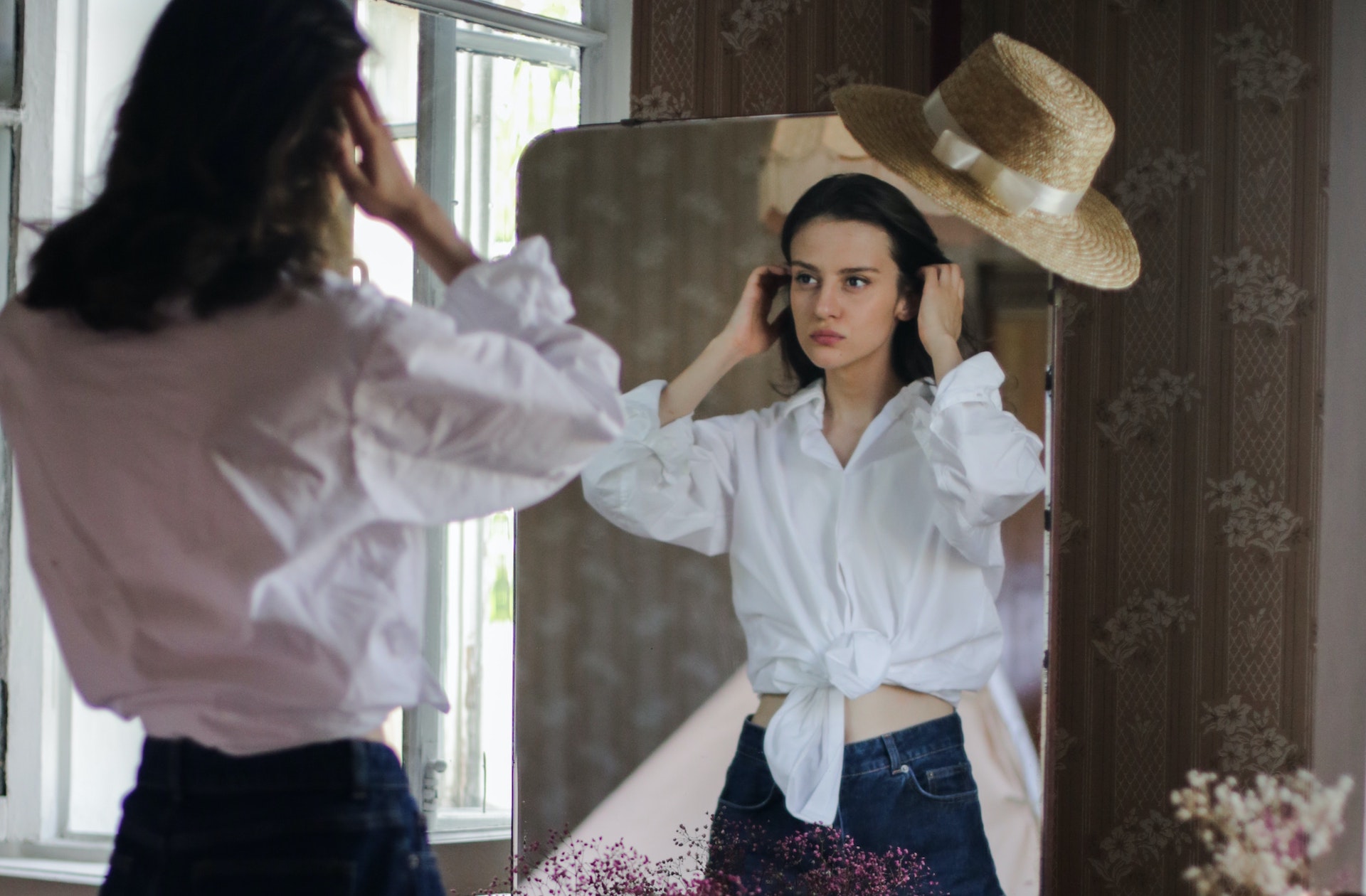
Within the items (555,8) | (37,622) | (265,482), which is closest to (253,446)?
(265,482)

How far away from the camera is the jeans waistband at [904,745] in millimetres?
1712

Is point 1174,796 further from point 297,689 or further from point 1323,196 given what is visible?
point 1323,196

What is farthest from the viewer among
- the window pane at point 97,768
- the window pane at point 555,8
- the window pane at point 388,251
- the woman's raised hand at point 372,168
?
the window pane at point 555,8

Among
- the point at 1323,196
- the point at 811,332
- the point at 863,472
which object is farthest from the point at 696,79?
the point at 1323,196

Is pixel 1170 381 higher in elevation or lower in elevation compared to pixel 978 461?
higher

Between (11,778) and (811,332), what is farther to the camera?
(11,778)

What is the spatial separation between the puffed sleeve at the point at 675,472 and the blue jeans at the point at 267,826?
893 millimetres

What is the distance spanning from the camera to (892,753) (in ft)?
5.61

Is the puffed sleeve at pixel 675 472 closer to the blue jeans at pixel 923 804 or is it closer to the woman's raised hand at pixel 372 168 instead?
the blue jeans at pixel 923 804

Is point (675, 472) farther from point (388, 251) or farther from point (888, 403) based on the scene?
point (388, 251)

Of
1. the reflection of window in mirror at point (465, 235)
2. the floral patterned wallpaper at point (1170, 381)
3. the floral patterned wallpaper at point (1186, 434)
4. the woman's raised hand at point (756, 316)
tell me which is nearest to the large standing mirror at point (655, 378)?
the woman's raised hand at point (756, 316)

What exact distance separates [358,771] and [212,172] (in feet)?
1.52

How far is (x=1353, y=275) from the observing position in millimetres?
2033

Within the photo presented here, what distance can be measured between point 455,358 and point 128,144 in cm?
31
